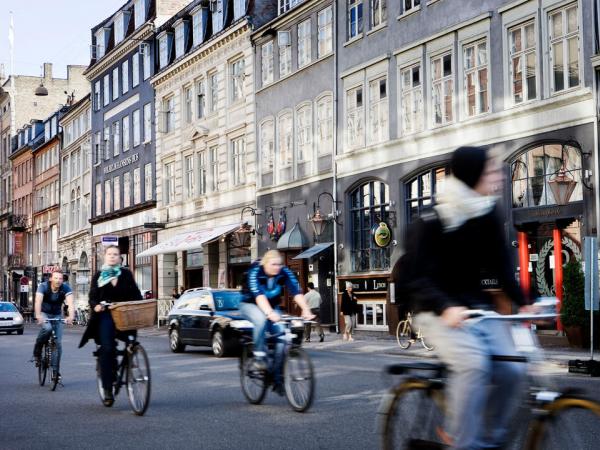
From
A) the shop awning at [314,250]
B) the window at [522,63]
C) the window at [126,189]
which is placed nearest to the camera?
the window at [522,63]

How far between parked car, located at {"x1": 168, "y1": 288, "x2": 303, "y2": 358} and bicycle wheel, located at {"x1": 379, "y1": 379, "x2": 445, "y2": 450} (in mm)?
15168

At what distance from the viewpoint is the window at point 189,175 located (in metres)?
47.7

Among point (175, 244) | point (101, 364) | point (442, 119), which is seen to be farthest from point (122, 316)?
point (175, 244)

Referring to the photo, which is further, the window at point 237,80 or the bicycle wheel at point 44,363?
the window at point 237,80

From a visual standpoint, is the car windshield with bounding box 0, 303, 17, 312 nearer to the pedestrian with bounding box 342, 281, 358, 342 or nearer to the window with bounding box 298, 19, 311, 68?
the window with bounding box 298, 19, 311, 68

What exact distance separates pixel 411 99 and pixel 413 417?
25.6 m

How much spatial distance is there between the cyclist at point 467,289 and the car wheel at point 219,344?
1626cm

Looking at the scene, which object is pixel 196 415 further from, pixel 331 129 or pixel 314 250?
pixel 331 129

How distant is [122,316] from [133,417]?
1.16 meters

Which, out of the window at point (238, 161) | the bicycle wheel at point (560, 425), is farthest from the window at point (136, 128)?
the bicycle wheel at point (560, 425)

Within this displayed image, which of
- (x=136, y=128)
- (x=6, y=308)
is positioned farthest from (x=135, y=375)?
(x=136, y=128)

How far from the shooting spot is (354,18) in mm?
34344

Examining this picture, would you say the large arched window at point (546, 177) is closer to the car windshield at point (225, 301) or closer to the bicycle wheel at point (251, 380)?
the car windshield at point (225, 301)

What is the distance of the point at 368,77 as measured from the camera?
110ft
